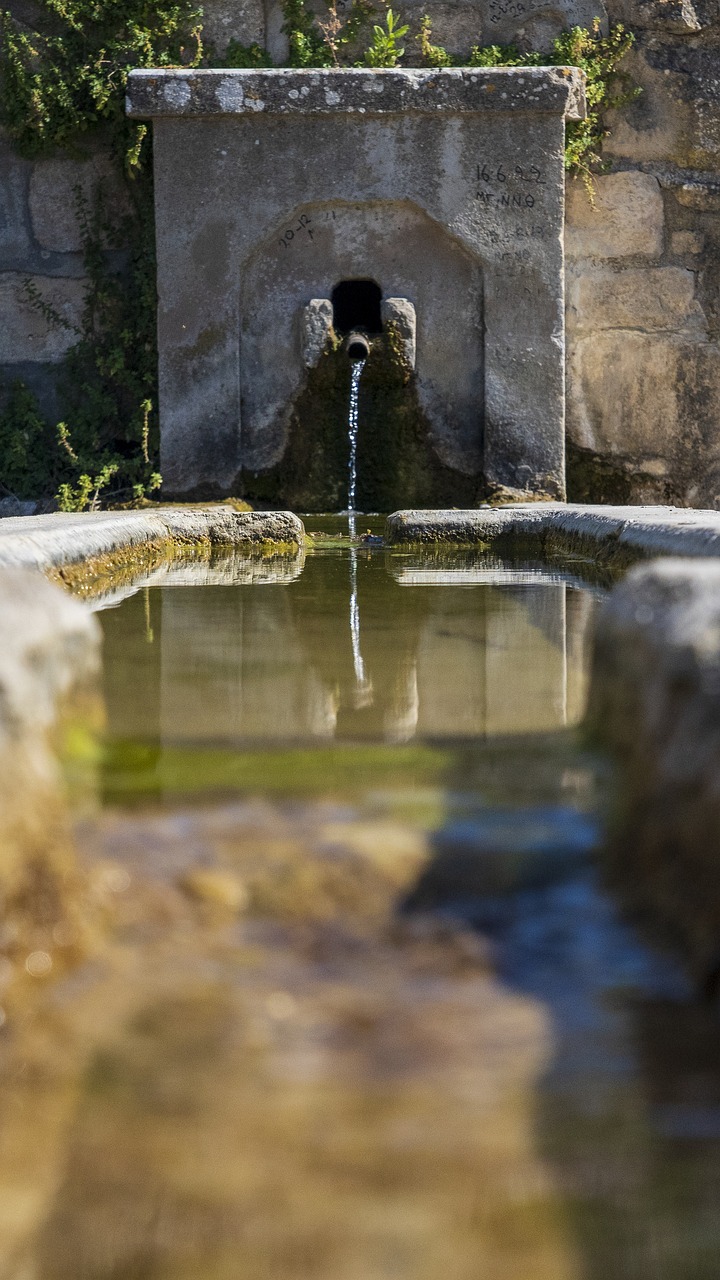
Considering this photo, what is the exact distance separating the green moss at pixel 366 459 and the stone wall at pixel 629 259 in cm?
80

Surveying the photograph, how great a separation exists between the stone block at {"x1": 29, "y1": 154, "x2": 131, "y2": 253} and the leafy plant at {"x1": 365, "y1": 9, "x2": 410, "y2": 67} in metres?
1.23

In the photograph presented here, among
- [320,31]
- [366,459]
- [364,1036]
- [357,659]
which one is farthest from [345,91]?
[364,1036]

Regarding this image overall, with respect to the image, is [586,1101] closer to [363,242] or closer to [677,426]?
[363,242]

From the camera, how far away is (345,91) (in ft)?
17.1

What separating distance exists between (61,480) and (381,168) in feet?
6.46

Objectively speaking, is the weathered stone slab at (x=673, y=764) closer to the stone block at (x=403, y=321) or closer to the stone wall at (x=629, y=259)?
the stone block at (x=403, y=321)

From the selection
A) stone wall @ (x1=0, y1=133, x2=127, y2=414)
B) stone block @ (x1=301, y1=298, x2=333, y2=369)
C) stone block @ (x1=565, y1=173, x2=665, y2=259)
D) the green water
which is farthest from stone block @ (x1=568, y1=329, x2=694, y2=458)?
the green water

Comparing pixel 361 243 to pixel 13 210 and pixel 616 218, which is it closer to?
pixel 616 218

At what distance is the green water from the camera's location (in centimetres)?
78

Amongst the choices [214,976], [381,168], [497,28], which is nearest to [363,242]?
[381,168]

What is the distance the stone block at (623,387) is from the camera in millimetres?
5895

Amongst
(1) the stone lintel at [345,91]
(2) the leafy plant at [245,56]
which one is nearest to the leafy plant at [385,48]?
(1) the stone lintel at [345,91]

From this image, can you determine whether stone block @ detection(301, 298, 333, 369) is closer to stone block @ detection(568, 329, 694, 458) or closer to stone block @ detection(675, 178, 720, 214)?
stone block @ detection(568, 329, 694, 458)

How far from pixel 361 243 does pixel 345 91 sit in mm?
604
